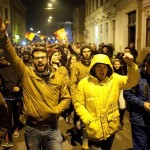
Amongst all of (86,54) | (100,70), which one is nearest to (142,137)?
(100,70)

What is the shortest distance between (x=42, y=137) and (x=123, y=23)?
17.3 meters

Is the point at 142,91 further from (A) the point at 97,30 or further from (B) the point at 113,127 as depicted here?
(A) the point at 97,30

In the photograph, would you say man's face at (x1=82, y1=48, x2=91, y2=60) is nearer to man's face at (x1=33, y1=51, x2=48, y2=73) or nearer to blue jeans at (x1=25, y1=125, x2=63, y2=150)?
man's face at (x1=33, y1=51, x2=48, y2=73)

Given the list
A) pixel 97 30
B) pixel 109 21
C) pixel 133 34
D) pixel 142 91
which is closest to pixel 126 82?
pixel 142 91

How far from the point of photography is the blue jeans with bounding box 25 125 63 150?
13.3ft

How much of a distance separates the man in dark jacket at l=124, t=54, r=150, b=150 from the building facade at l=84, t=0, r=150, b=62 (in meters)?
11.2

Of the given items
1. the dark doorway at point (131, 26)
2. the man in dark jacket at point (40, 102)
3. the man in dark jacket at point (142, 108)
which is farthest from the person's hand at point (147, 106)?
the dark doorway at point (131, 26)

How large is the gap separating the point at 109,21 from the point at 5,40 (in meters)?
22.6

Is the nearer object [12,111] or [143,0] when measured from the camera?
[12,111]

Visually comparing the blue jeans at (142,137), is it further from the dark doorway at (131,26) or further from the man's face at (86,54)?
the dark doorway at (131,26)

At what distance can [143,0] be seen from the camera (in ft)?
54.0

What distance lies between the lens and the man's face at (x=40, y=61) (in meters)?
4.14

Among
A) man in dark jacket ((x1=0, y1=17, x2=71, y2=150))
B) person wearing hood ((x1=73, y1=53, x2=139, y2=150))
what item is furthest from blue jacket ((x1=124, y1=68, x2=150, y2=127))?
man in dark jacket ((x1=0, y1=17, x2=71, y2=150))

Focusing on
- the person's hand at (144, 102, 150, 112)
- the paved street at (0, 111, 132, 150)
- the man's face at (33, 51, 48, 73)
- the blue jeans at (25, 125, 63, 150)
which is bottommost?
the paved street at (0, 111, 132, 150)
